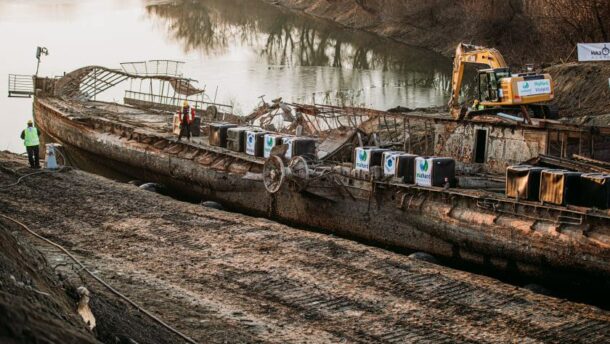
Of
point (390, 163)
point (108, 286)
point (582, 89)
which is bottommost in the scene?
point (108, 286)

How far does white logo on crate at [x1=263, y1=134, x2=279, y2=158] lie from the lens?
3125cm

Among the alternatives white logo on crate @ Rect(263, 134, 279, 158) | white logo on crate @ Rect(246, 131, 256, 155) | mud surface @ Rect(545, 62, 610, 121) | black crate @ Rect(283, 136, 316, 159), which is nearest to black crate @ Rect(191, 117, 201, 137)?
white logo on crate @ Rect(246, 131, 256, 155)

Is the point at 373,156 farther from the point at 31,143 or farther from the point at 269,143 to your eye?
the point at 31,143

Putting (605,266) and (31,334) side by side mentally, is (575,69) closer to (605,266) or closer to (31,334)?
(605,266)

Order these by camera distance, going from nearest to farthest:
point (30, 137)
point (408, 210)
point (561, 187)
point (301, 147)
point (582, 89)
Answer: point (561, 187)
point (408, 210)
point (301, 147)
point (30, 137)
point (582, 89)

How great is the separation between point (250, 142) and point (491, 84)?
8.70 metres

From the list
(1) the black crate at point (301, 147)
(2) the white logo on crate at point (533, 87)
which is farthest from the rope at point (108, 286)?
(2) the white logo on crate at point (533, 87)

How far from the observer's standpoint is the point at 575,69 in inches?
1937

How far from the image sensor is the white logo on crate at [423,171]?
26.0 m

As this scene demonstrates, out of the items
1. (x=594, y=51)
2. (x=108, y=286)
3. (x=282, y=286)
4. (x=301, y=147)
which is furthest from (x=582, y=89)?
(x=108, y=286)

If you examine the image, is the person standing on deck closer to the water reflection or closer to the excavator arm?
the excavator arm

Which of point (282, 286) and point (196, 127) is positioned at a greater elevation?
point (196, 127)

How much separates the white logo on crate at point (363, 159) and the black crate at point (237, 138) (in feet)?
20.4

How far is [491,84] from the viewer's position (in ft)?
98.1
